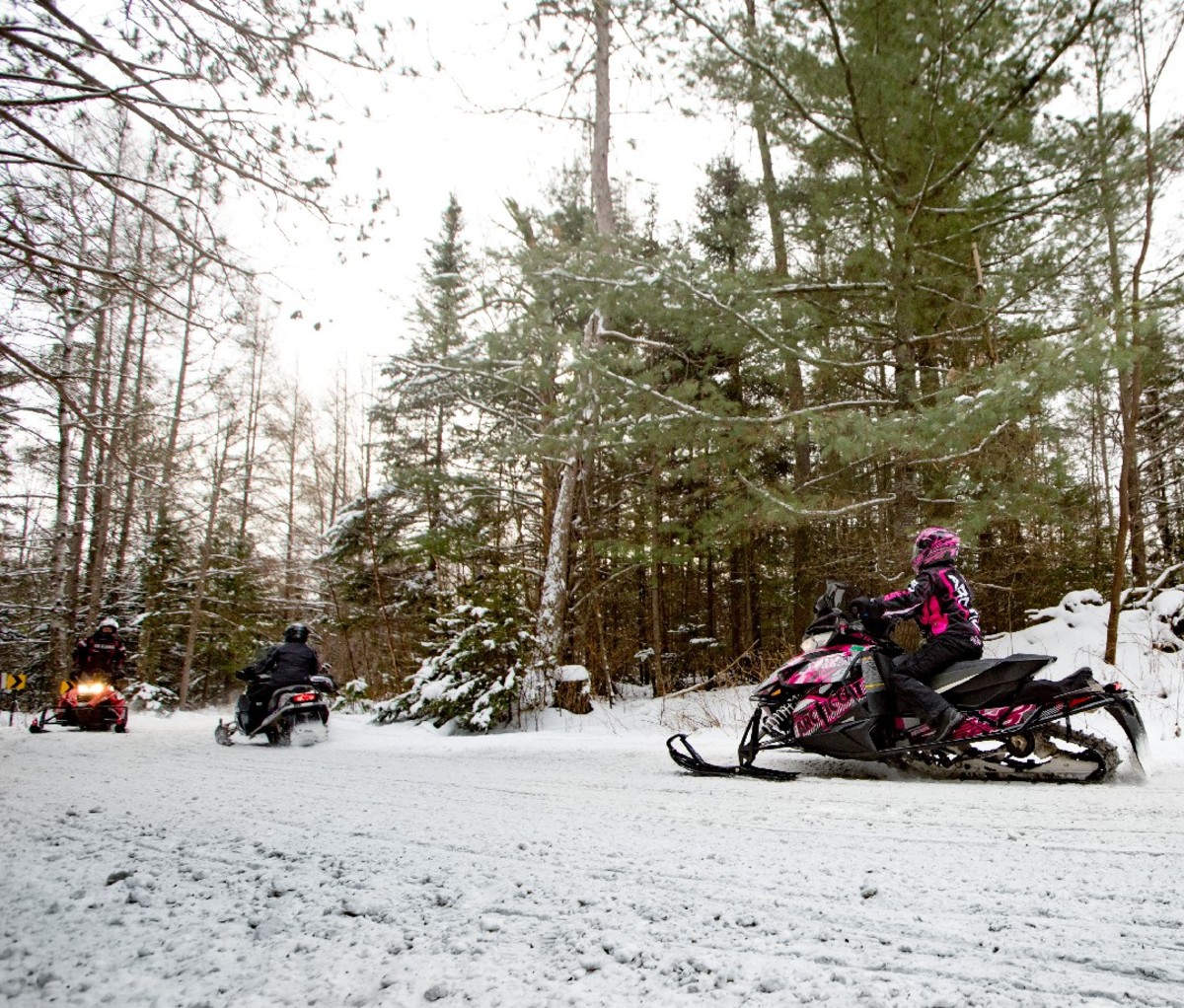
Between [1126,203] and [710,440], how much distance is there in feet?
18.0

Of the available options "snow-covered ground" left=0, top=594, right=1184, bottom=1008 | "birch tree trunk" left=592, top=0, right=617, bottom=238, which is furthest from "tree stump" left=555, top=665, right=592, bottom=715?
"birch tree trunk" left=592, top=0, right=617, bottom=238

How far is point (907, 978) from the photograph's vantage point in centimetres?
169

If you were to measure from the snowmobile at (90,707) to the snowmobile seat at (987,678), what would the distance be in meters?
11.5

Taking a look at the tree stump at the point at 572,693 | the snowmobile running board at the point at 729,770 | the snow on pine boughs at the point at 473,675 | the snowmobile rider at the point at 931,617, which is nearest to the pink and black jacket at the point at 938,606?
the snowmobile rider at the point at 931,617

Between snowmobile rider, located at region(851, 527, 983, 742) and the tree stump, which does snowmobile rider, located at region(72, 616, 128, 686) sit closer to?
the tree stump

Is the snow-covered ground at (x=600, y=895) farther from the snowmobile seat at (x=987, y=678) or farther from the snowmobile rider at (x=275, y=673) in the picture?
the snowmobile rider at (x=275, y=673)

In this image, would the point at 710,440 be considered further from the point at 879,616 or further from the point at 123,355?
the point at 123,355

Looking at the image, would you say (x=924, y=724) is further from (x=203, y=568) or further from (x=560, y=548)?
(x=203, y=568)

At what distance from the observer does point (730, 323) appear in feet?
30.5

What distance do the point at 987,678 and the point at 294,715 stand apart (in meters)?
7.01

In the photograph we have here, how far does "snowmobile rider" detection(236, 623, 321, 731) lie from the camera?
8320 millimetres

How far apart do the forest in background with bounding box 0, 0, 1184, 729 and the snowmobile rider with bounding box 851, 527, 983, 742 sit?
10.4 ft

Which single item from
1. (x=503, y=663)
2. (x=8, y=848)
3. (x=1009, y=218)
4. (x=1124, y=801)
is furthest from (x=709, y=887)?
(x=1009, y=218)

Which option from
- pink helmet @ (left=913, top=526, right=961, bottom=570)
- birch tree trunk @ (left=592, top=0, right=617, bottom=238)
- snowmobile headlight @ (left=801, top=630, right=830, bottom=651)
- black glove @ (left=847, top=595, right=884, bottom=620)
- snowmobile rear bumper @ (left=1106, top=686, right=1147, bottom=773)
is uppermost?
birch tree trunk @ (left=592, top=0, right=617, bottom=238)
